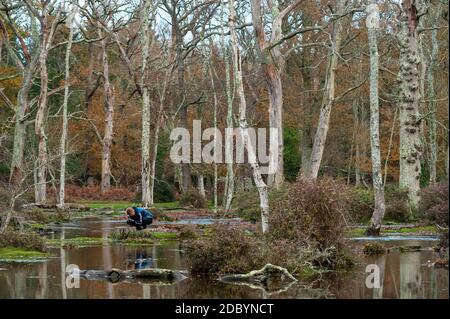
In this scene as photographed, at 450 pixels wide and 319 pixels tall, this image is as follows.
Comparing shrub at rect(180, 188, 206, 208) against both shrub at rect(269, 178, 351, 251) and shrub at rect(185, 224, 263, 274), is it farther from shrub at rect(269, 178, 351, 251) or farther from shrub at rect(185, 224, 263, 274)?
shrub at rect(185, 224, 263, 274)

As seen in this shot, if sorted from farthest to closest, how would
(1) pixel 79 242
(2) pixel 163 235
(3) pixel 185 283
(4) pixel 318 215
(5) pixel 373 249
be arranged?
(2) pixel 163 235, (1) pixel 79 242, (5) pixel 373 249, (4) pixel 318 215, (3) pixel 185 283

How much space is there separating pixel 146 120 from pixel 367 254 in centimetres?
2655

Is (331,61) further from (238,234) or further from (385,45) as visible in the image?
(238,234)

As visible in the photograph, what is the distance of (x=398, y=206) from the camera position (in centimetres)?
3653

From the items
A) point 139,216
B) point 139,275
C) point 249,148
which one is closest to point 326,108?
point 139,216

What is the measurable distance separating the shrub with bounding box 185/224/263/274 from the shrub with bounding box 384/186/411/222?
1829cm

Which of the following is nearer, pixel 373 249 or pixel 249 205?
pixel 373 249

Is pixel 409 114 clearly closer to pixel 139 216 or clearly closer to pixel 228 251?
pixel 139 216

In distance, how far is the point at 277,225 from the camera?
68.3 feet

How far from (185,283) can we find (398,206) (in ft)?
66.6

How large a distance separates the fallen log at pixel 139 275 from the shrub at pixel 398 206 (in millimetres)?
19313

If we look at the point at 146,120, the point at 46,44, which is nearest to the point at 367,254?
the point at 146,120

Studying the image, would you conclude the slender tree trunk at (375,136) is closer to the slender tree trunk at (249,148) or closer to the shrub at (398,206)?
the slender tree trunk at (249,148)
